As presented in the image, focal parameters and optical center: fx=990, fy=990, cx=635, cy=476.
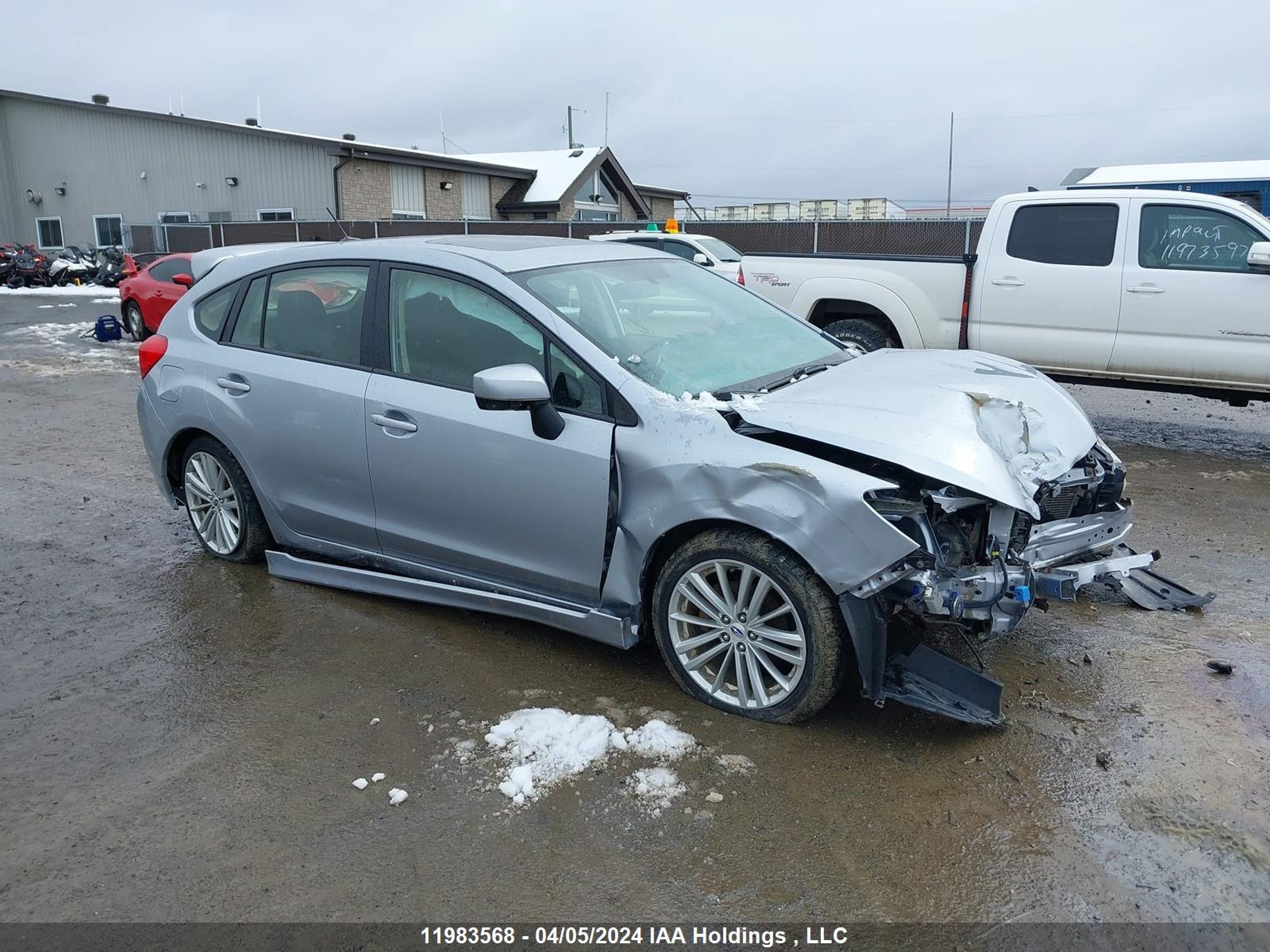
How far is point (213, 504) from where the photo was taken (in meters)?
5.41

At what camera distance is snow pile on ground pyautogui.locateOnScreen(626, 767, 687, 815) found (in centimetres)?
324

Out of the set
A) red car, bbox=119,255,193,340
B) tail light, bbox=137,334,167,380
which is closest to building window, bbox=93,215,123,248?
red car, bbox=119,255,193,340

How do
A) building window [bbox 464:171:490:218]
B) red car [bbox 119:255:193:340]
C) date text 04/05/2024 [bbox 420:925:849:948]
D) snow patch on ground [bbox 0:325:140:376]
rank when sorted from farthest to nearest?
building window [bbox 464:171:490:218] → red car [bbox 119:255:193:340] → snow patch on ground [bbox 0:325:140:376] → date text 04/05/2024 [bbox 420:925:849:948]

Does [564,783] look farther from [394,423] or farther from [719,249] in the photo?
[719,249]

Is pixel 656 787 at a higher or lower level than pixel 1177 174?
lower

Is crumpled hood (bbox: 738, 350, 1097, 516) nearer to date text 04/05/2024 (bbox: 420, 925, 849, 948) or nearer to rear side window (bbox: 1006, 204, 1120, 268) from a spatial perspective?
date text 04/05/2024 (bbox: 420, 925, 849, 948)

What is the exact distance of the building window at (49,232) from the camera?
3572cm

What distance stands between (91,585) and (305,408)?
1.76 m

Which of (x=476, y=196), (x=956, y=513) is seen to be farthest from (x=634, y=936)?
(x=476, y=196)

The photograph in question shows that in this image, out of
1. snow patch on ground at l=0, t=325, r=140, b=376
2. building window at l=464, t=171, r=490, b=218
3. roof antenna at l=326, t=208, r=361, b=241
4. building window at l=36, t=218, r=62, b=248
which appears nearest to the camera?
roof antenna at l=326, t=208, r=361, b=241

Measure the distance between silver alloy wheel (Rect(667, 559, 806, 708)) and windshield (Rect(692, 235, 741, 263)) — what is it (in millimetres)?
13174

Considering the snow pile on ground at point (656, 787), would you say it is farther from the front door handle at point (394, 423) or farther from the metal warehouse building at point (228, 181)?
the metal warehouse building at point (228, 181)

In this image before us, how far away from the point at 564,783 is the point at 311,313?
2694 mm

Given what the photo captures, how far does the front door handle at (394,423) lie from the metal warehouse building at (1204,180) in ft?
55.6
